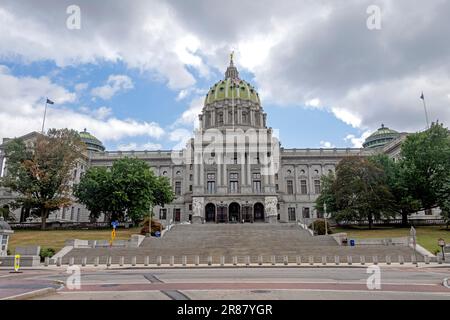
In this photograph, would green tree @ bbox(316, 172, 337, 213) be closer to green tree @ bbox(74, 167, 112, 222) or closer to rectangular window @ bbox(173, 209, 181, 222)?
green tree @ bbox(74, 167, 112, 222)

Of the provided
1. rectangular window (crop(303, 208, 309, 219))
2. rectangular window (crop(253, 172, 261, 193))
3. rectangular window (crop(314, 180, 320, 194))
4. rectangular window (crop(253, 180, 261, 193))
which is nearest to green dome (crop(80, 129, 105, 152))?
rectangular window (crop(253, 172, 261, 193))

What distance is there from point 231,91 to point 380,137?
42.5 meters

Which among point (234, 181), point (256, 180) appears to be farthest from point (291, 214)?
point (234, 181)

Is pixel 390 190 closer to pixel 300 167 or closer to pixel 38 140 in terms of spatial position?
pixel 300 167

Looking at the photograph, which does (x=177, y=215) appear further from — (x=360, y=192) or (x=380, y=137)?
(x=380, y=137)

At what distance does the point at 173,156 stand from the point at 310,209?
33934 mm

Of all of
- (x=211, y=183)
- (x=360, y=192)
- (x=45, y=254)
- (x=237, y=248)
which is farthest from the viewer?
(x=211, y=183)

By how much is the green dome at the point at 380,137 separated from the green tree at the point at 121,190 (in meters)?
67.4

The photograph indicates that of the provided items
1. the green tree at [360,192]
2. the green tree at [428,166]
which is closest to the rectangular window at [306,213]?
the green tree at [360,192]

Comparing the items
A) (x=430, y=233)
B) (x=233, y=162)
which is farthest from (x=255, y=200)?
(x=430, y=233)

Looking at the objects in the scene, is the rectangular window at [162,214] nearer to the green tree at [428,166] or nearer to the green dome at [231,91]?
the green dome at [231,91]

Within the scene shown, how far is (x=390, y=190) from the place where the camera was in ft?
181

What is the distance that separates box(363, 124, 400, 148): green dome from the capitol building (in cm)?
1497

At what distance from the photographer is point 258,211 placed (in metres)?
75.4
